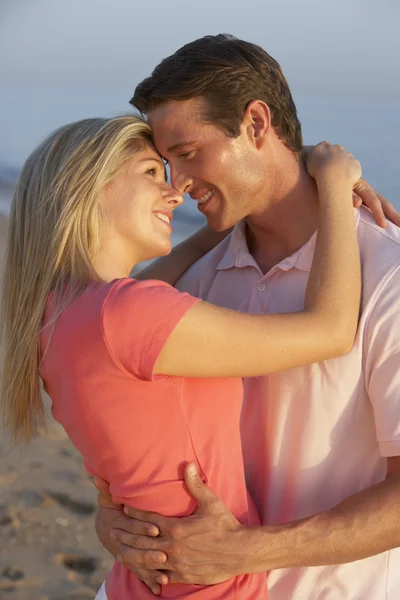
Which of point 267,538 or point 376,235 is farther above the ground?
point 376,235

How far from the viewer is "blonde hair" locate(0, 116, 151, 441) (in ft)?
7.48

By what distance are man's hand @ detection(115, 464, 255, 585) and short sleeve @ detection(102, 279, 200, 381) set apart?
12.6 inches

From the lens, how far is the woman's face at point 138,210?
7.94 feet

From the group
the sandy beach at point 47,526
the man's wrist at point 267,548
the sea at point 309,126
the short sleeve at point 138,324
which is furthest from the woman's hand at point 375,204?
the sea at point 309,126

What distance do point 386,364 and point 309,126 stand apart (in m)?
16.9

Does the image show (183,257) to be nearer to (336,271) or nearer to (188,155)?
(188,155)

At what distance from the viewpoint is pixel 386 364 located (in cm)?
221

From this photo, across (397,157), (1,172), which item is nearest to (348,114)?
(397,157)

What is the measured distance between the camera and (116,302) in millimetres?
2043

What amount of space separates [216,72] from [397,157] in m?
13.2

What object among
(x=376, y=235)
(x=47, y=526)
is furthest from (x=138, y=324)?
(x=47, y=526)

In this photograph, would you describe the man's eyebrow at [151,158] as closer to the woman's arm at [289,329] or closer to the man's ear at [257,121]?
the man's ear at [257,121]

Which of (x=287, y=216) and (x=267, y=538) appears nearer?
(x=267, y=538)

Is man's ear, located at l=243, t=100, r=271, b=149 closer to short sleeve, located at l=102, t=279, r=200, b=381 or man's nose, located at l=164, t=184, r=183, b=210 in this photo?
man's nose, located at l=164, t=184, r=183, b=210
